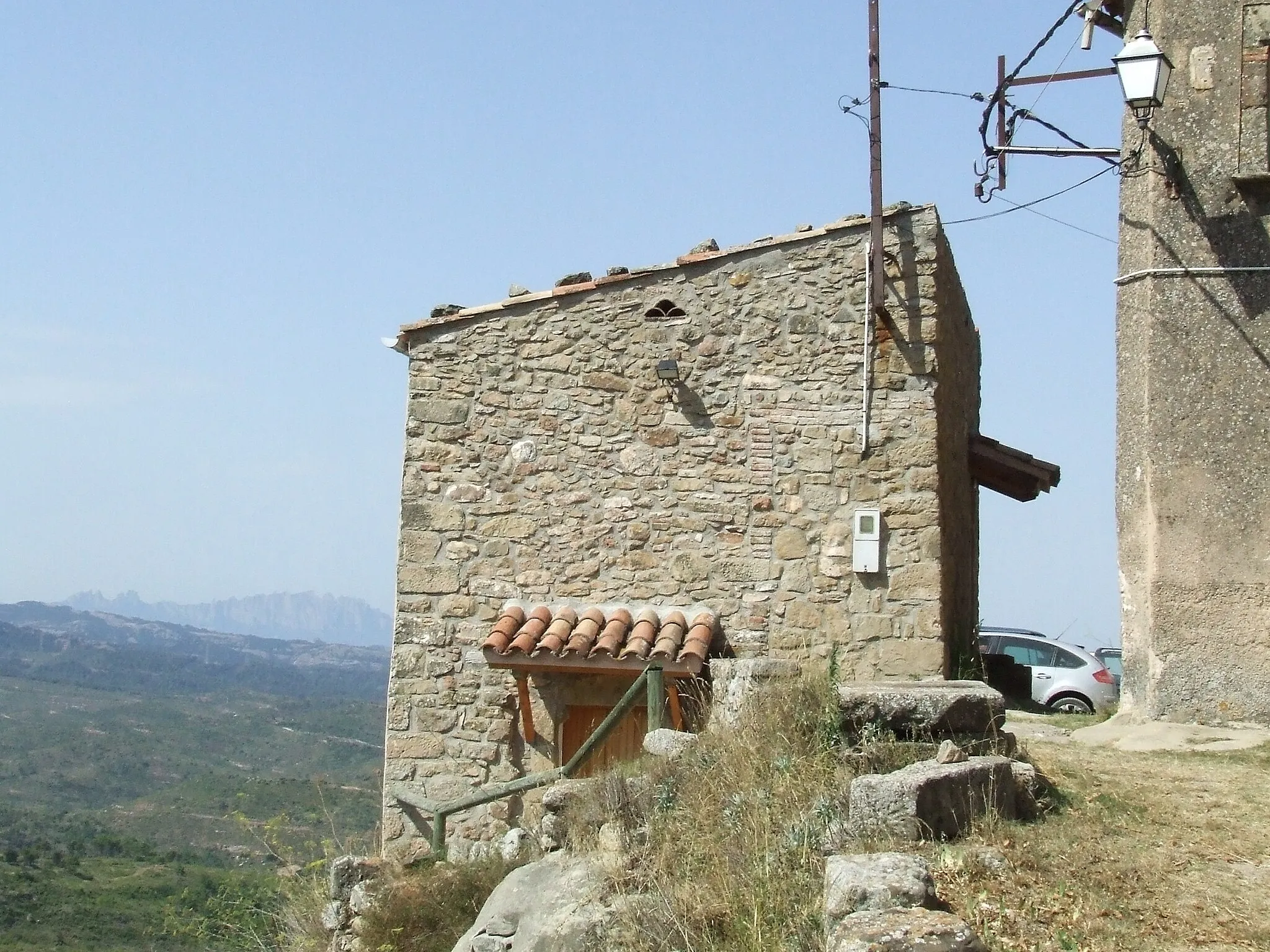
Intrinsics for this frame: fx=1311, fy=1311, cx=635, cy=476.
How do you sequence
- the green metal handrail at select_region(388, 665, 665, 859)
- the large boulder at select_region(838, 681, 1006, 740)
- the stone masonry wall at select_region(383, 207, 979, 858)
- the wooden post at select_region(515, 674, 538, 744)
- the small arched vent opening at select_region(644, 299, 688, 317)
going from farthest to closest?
the small arched vent opening at select_region(644, 299, 688, 317) → the wooden post at select_region(515, 674, 538, 744) → the stone masonry wall at select_region(383, 207, 979, 858) → the green metal handrail at select_region(388, 665, 665, 859) → the large boulder at select_region(838, 681, 1006, 740)

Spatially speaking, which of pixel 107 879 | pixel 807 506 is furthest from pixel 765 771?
pixel 107 879

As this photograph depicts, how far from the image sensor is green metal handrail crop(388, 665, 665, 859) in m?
8.47

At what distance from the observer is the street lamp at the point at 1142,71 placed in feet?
28.7

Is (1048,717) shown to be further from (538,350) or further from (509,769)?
(538,350)

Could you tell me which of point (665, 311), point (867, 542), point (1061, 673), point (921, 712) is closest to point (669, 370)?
point (665, 311)

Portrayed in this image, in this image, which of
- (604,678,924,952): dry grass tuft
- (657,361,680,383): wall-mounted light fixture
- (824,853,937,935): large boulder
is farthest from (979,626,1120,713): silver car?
(824,853,937,935): large boulder

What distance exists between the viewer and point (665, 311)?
10047 millimetres

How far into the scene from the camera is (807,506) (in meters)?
9.70

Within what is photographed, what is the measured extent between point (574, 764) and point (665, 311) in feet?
11.7

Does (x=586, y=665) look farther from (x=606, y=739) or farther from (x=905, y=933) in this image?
(x=905, y=933)

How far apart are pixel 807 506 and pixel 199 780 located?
52.0 meters

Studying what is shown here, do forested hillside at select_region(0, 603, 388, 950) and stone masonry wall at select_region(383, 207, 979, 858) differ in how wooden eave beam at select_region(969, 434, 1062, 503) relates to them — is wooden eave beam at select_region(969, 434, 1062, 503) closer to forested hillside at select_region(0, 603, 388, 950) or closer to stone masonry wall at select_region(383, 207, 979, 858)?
stone masonry wall at select_region(383, 207, 979, 858)

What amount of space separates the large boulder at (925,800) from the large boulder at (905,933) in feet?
3.71

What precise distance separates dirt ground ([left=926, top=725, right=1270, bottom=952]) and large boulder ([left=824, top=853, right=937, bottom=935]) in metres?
0.24
